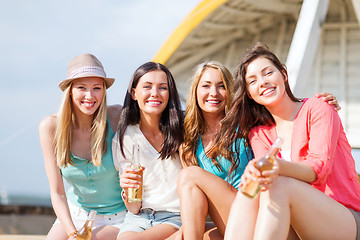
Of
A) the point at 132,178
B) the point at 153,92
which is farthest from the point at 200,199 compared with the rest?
the point at 153,92

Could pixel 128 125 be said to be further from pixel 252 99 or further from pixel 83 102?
pixel 252 99

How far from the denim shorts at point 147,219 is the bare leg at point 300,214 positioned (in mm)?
708

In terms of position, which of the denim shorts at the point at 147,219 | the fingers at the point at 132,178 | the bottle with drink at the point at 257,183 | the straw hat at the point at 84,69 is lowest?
the denim shorts at the point at 147,219

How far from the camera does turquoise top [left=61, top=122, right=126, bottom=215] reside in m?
2.52

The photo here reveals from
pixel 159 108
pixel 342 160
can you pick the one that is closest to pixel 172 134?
pixel 159 108

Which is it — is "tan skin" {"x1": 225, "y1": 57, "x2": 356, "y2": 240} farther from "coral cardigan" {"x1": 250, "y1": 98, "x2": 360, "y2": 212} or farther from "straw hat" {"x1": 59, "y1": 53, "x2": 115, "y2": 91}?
"straw hat" {"x1": 59, "y1": 53, "x2": 115, "y2": 91}

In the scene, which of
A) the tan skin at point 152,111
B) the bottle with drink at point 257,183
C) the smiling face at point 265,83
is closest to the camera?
the bottle with drink at point 257,183

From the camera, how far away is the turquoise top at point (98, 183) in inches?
99.3

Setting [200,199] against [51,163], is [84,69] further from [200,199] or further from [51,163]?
[200,199]

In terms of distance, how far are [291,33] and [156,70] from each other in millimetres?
6204

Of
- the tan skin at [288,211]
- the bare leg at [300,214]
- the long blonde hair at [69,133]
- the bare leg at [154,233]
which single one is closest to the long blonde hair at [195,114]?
the bare leg at [154,233]

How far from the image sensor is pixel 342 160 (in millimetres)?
2084

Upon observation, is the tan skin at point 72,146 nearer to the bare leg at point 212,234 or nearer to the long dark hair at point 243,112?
the bare leg at point 212,234

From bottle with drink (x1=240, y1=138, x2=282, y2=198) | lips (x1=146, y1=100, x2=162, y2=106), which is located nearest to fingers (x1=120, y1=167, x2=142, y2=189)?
lips (x1=146, y1=100, x2=162, y2=106)
